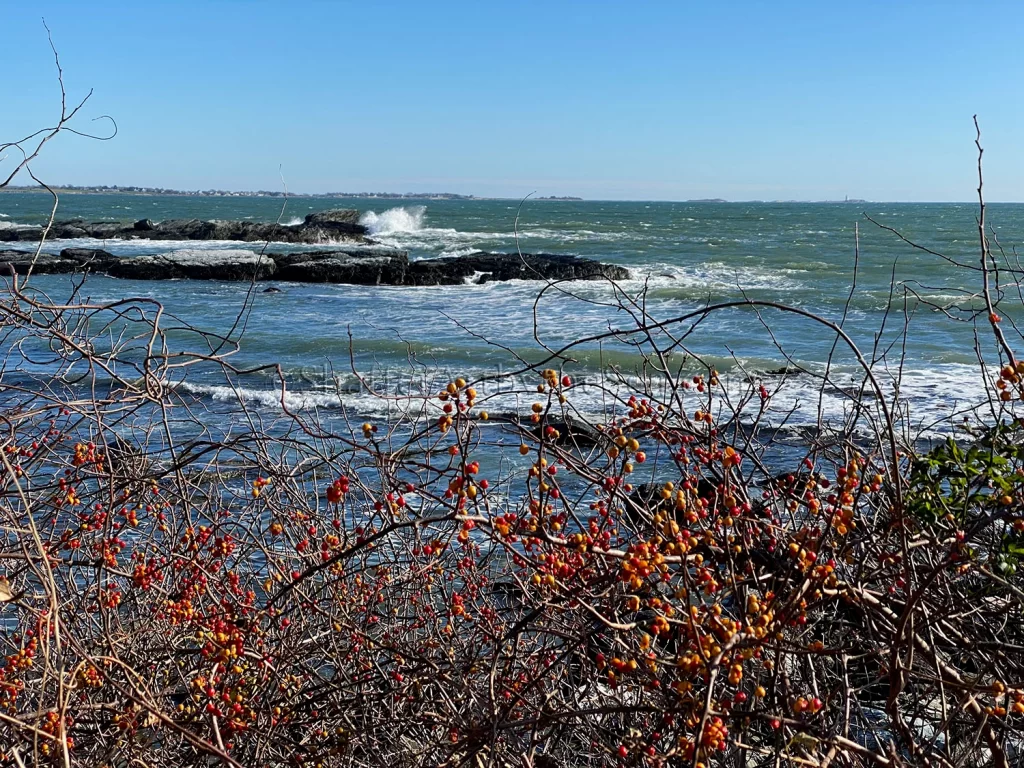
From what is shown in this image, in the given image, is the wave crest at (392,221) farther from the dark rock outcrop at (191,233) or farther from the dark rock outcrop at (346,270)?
the dark rock outcrop at (346,270)

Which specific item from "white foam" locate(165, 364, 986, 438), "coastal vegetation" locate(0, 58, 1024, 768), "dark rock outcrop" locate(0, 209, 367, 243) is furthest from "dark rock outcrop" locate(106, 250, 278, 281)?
"coastal vegetation" locate(0, 58, 1024, 768)

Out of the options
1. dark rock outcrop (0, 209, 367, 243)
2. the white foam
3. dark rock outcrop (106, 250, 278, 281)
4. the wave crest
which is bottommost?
the white foam

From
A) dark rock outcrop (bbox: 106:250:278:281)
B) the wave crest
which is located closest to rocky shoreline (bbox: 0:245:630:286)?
dark rock outcrop (bbox: 106:250:278:281)

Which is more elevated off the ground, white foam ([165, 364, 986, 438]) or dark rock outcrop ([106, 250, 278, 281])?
dark rock outcrop ([106, 250, 278, 281])

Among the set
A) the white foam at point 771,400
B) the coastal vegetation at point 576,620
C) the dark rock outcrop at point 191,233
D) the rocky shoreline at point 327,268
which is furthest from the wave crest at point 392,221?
the coastal vegetation at point 576,620

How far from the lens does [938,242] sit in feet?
155

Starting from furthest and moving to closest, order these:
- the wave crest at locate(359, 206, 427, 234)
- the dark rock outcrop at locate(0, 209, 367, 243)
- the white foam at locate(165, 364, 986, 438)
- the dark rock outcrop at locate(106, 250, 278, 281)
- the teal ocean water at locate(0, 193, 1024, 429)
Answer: the wave crest at locate(359, 206, 427, 234) < the dark rock outcrop at locate(0, 209, 367, 243) < the dark rock outcrop at locate(106, 250, 278, 281) < the teal ocean water at locate(0, 193, 1024, 429) < the white foam at locate(165, 364, 986, 438)

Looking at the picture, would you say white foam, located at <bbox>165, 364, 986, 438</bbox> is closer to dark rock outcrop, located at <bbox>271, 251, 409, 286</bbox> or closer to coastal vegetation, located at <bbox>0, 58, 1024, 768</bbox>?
coastal vegetation, located at <bbox>0, 58, 1024, 768</bbox>

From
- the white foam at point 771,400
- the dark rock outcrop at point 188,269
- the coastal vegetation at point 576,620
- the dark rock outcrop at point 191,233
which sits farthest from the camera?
the dark rock outcrop at point 191,233

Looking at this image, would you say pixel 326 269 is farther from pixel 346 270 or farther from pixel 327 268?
pixel 346 270

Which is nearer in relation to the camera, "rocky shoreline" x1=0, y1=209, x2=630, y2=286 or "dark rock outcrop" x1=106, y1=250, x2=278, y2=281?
"rocky shoreline" x1=0, y1=209, x2=630, y2=286

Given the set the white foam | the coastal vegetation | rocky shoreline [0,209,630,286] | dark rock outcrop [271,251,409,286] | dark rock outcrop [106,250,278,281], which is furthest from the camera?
dark rock outcrop [106,250,278,281]

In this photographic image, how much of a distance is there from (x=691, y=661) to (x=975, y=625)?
140 centimetres

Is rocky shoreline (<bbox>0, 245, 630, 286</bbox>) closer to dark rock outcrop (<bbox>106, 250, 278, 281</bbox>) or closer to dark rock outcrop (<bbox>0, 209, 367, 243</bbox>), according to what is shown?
dark rock outcrop (<bbox>106, 250, 278, 281</bbox>)
